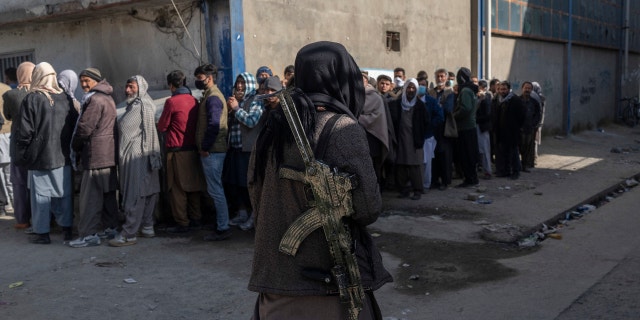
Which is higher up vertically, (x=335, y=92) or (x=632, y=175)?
(x=335, y=92)

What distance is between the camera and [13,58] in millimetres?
10219

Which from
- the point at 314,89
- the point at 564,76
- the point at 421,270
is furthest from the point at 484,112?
the point at 564,76

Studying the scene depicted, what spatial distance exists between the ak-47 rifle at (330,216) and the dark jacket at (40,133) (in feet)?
14.5

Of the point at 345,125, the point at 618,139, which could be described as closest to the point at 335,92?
the point at 345,125

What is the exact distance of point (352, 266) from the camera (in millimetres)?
2338

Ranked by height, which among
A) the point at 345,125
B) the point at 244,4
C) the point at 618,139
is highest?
the point at 244,4

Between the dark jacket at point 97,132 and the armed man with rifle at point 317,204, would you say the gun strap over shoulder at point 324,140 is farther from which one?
the dark jacket at point 97,132

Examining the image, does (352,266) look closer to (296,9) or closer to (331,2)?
(296,9)

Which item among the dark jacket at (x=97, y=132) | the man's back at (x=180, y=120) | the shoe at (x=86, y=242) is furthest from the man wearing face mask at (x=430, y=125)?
the shoe at (x=86, y=242)

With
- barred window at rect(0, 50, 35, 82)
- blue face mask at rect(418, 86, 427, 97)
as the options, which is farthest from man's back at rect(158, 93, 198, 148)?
barred window at rect(0, 50, 35, 82)

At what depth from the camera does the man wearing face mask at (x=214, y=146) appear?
6.30 metres

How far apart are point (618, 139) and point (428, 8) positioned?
353 inches

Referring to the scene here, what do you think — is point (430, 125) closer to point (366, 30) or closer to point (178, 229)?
point (366, 30)

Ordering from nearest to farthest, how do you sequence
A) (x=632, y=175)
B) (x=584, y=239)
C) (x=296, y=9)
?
(x=584, y=239) < (x=296, y=9) < (x=632, y=175)
